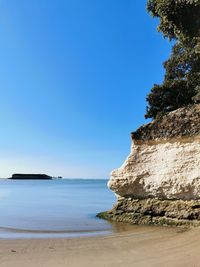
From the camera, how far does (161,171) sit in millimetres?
16531

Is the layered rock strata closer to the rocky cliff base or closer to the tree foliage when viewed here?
the rocky cliff base

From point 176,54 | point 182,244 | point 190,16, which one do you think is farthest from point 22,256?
point 176,54

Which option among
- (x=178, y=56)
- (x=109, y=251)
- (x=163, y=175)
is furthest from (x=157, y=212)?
(x=178, y=56)

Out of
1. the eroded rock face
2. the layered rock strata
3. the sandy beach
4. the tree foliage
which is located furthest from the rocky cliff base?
the tree foliage

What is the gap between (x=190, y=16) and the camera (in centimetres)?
1468

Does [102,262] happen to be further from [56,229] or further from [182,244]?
[56,229]

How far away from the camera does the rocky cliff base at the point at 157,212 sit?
49.4ft

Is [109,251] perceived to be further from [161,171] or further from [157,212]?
[161,171]

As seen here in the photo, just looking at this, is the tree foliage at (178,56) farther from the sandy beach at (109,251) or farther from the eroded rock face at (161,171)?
the sandy beach at (109,251)

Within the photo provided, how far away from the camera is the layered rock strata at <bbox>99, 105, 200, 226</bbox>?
15320mm

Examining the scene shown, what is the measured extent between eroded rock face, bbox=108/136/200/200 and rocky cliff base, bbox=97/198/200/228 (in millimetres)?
301

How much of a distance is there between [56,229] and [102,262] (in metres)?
8.10

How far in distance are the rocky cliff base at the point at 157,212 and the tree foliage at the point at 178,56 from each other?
17.8ft

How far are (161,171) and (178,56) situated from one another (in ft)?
38.5
